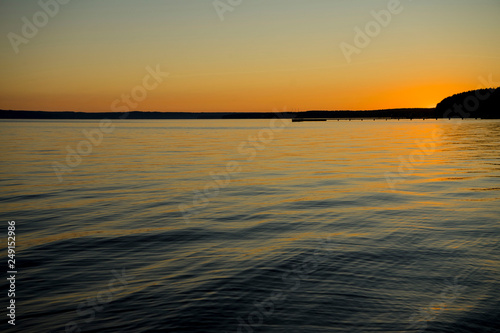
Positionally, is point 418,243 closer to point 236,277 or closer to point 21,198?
point 236,277

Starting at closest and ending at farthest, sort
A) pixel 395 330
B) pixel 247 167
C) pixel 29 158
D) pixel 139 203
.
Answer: pixel 395 330 < pixel 139 203 < pixel 247 167 < pixel 29 158

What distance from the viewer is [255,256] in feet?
42.4

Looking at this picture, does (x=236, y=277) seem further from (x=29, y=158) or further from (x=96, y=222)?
(x=29, y=158)

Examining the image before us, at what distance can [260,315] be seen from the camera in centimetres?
884

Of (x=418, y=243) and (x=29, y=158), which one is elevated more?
(x=29, y=158)

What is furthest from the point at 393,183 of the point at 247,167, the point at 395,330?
the point at 395,330

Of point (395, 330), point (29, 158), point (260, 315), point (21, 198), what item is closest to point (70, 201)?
point (21, 198)

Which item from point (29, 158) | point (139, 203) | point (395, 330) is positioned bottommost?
point (395, 330)

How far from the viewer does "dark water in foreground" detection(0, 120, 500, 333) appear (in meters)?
8.77

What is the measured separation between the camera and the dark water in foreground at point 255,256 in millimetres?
8766

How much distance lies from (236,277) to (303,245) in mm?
3771

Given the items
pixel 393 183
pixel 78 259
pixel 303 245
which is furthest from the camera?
pixel 393 183

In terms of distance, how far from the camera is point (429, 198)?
23.1 metres

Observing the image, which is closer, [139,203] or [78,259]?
[78,259]
